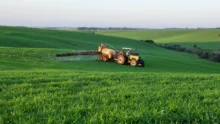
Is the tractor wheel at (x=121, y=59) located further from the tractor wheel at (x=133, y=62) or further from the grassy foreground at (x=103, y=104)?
the grassy foreground at (x=103, y=104)

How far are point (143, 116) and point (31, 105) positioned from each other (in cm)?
260

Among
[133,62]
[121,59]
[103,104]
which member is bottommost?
[133,62]

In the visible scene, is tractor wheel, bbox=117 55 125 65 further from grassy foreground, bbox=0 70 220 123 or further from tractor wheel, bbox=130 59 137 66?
grassy foreground, bbox=0 70 220 123

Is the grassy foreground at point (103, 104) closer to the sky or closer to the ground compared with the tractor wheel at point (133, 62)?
closer to the sky

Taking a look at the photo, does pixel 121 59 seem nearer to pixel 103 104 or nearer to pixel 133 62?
pixel 133 62

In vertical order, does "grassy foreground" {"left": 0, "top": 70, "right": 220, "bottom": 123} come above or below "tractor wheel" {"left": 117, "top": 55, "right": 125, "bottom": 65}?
above

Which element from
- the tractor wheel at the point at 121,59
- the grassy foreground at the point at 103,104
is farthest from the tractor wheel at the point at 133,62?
the grassy foreground at the point at 103,104

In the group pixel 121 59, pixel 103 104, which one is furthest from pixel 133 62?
pixel 103 104

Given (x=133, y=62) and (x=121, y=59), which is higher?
(x=121, y=59)

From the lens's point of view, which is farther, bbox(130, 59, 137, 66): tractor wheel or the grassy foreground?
A: bbox(130, 59, 137, 66): tractor wheel

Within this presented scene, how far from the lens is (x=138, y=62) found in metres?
28.6

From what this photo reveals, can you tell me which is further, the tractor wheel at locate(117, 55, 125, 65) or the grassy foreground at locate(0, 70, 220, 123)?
the tractor wheel at locate(117, 55, 125, 65)

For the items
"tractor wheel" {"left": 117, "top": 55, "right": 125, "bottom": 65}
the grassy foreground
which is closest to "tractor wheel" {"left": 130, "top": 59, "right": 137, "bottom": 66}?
"tractor wheel" {"left": 117, "top": 55, "right": 125, "bottom": 65}

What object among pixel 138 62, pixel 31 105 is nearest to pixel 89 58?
pixel 138 62
